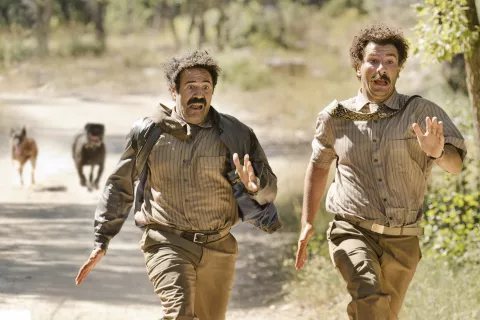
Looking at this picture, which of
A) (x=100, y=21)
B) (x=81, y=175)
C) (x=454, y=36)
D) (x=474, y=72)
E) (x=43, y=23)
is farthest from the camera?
(x=100, y=21)

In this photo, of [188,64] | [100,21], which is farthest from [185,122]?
[100,21]

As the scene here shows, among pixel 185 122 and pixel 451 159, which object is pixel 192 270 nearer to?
pixel 185 122

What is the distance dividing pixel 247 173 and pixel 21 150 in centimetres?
658

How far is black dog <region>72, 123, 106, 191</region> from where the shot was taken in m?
10.4

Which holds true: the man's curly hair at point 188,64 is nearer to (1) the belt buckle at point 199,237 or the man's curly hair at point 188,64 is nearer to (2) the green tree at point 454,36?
(1) the belt buckle at point 199,237

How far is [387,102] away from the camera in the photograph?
4.55 meters

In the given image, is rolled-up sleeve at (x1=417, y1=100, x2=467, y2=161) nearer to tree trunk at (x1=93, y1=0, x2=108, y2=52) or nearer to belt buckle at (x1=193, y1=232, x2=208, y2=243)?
belt buckle at (x1=193, y1=232, x2=208, y2=243)

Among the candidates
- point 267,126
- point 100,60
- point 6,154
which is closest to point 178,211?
point 6,154

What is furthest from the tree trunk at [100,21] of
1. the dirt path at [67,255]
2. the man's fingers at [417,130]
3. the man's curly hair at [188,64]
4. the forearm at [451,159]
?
the man's fingers at [417,130]

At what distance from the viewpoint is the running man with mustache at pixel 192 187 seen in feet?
15.0

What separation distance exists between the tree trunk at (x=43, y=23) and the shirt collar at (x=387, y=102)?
38.6 feet

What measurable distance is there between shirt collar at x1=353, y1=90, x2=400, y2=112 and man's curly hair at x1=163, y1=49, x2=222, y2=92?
71 centimetres

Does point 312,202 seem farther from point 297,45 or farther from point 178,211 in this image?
point 297,45

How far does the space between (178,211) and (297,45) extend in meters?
15.9
